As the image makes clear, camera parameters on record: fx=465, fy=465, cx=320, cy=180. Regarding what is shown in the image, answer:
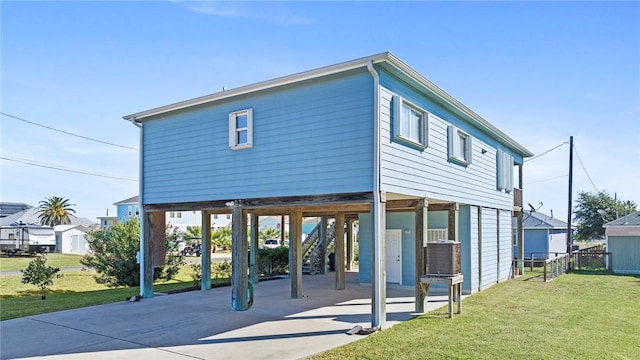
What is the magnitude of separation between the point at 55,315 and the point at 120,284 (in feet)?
22.8

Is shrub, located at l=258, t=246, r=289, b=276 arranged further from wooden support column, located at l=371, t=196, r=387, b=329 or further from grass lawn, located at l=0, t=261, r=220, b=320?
wooden support column, located at l=371, t=196, r=387, b=329

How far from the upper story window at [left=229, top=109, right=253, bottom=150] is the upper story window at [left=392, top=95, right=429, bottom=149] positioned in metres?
3.71

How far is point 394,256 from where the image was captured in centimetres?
1666

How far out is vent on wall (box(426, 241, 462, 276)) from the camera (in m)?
10.8

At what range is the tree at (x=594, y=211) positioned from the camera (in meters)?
40.0

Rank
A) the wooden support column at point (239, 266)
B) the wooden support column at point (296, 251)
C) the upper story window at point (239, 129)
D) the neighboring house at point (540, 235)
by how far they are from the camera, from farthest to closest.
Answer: the neighboring house at point (540, 235), the wooden support column at point (296, 251), the wooden support column at point (239, 266), the upper story window at point (239, 129)

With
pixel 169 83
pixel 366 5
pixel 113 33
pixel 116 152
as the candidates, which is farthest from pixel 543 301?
pixel 116 152

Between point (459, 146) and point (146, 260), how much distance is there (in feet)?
33.4

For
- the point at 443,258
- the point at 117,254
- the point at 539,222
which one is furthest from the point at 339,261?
the point at 539,222

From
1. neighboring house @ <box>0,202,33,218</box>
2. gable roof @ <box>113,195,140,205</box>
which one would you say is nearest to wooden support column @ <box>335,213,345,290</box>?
gable roof @ <box>113,195,140,205</box>

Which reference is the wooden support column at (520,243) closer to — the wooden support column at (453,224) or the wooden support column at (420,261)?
the wooden support column at (453,224)

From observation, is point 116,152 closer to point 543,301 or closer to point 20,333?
point 20,333

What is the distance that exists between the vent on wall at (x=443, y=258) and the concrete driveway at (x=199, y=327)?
133 centimetres

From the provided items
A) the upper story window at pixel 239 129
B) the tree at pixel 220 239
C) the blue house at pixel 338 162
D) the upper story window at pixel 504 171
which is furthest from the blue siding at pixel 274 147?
the tree at pixel 220 239
